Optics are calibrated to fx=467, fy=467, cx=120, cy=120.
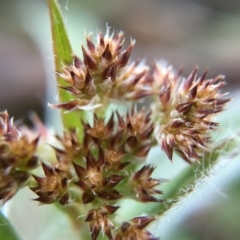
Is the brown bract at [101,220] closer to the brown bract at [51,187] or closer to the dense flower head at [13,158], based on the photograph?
the brown bract at [51,187]

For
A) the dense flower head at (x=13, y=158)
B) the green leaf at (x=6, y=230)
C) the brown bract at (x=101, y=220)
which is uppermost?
the dense flower head at (x=13, y=158)

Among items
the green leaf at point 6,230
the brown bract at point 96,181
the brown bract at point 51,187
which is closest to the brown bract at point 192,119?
the brown bract at point 96,181

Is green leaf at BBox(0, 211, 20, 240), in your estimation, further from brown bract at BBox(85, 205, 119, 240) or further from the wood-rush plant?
brown bract at BBox(85, 205, 119, 240)

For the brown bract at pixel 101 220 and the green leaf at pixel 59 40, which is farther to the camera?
the green leaf at pixel 59 40

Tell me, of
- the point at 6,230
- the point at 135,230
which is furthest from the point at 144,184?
the point at 6,230

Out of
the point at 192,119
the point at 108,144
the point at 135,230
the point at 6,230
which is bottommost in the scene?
the point at 6,230


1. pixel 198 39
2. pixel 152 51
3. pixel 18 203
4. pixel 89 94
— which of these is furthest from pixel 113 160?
pixel 198 39

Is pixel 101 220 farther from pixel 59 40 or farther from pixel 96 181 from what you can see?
pixel 59 40

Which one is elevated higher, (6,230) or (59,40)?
(59,40)

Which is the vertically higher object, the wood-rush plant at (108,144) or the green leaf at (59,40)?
the green leaf at (59,40)
